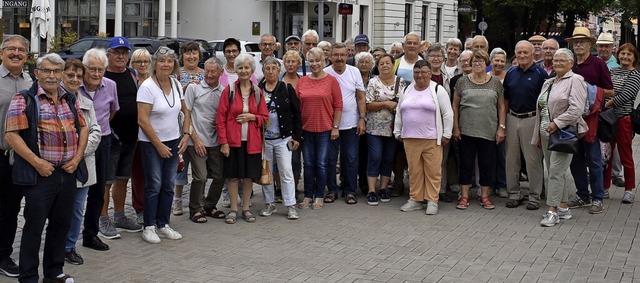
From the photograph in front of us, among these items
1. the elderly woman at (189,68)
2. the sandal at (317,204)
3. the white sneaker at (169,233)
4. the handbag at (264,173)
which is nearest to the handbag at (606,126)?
the sandal at (317,204)

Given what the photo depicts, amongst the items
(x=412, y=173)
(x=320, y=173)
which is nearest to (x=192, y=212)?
(x=320, y=173)

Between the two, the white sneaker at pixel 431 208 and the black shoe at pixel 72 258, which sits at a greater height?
the white sneaker at pixel 431 208

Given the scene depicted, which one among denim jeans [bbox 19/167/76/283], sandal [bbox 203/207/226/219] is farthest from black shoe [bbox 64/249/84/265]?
sandal [bbox 203/207/226/219]

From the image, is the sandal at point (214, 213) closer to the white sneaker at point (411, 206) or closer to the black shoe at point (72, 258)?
the white sneaker at point (411, 206)

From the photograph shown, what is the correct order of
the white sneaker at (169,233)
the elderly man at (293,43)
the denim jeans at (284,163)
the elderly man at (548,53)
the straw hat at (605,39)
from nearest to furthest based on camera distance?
the white sneaker at (169,233) → the denim jeans at (284,163) → the elderly man at (548,53) → the straw hat at (605,39) → the elderly man at (293,43)

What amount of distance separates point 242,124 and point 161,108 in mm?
1211

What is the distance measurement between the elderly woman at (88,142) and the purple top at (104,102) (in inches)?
13.6

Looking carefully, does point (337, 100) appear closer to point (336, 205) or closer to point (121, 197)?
point (336, 205)

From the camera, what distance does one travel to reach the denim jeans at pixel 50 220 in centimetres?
634

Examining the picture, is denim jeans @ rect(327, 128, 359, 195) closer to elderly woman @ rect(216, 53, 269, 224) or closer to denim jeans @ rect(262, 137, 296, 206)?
denim jeans @ rect(262, 137, 296, 206)

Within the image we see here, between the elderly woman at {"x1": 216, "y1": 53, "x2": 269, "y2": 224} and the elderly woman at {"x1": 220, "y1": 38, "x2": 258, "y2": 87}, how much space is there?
2.35 ft

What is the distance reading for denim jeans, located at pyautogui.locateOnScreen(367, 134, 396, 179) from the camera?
1052 centimetres

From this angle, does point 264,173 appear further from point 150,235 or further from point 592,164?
point 592,164

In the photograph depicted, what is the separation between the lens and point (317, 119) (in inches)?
393
